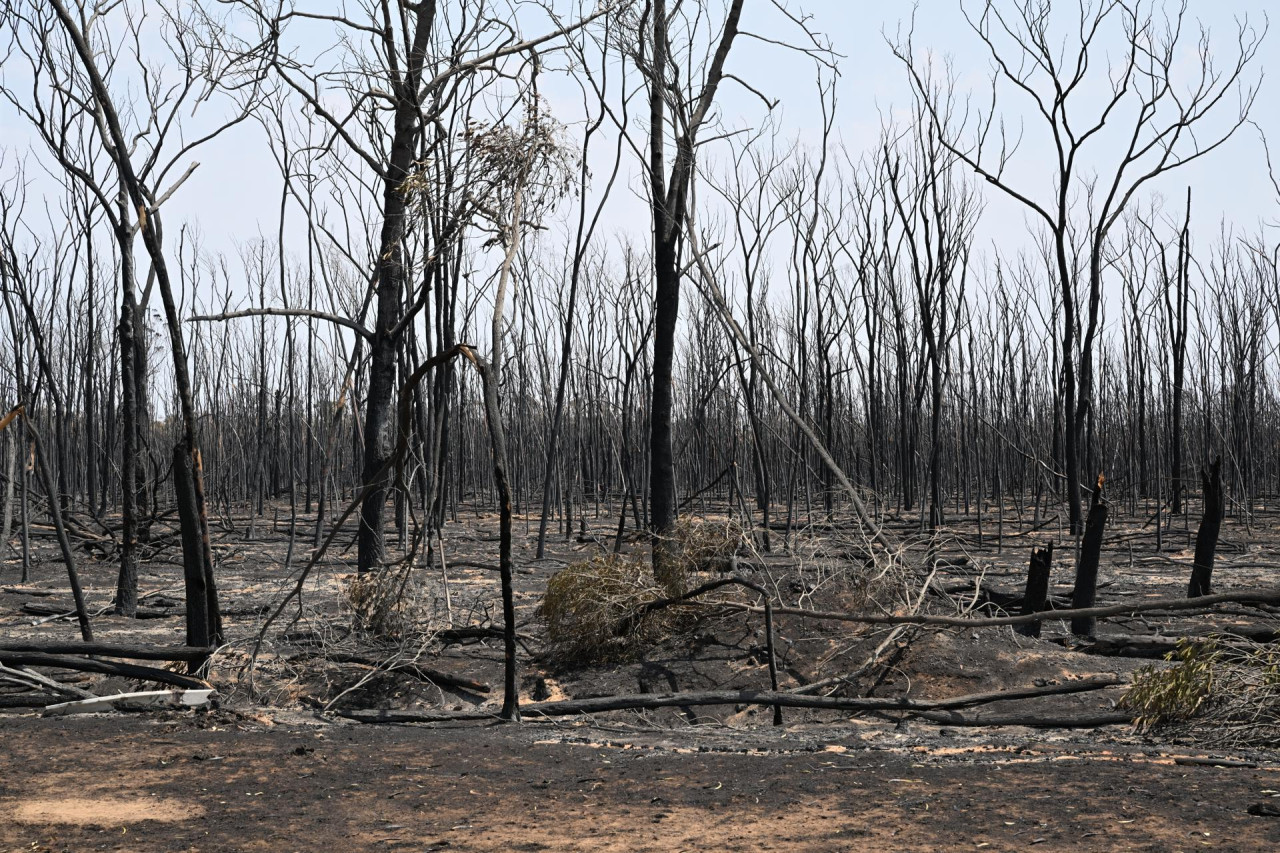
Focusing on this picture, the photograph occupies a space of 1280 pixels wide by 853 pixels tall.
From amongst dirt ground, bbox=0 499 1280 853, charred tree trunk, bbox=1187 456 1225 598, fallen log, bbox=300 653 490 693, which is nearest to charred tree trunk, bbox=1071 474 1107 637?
dirt ground, bbox=0 499 1280 853

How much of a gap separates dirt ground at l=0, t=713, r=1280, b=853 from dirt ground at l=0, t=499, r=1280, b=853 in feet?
0.05

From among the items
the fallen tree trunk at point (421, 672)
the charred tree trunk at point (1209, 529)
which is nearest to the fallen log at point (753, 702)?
the fallen tree trunk at point (421, 672)

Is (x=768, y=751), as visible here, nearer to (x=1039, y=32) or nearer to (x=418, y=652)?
(x=418, y=652)

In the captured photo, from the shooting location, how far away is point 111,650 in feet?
19.3

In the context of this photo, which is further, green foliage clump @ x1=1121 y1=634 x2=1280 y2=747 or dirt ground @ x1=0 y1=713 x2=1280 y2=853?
green foliage clump @ x1=1121 y1=634 x2=1280 y2=747

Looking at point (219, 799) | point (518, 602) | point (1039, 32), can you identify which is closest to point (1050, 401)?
point (1039, 32)

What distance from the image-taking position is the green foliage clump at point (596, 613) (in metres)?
7.18

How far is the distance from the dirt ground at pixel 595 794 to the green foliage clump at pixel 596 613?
6.34ft

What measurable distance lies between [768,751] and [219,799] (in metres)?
2.40

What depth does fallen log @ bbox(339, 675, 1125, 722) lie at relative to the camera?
18.7 ft

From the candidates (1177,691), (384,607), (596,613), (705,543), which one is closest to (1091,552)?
(1177,691)

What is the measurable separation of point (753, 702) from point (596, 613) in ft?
5.60

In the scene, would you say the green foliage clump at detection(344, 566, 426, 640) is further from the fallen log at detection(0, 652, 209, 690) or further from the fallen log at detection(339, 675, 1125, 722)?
the fallen log at detection(0, 652, 209, 690)

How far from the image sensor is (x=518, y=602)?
939cm
